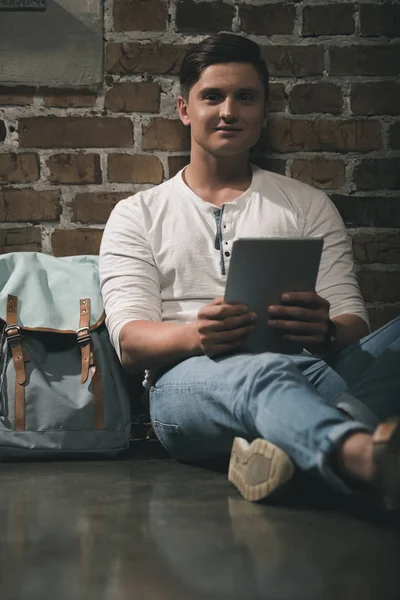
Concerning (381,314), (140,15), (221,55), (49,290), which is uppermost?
(140,15)

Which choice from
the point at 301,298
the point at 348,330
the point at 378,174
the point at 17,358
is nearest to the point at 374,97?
the point at 378,174

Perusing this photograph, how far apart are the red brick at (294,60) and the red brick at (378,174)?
31 cm

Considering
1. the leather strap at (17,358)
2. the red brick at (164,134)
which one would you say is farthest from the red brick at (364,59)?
the leather strap at (17,358)

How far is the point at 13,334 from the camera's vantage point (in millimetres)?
1929

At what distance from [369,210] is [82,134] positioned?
88 cm

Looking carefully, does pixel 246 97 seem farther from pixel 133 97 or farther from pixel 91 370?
pixel 91 370

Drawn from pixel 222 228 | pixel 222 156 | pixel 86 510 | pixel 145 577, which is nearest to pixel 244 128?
pixel 222 156

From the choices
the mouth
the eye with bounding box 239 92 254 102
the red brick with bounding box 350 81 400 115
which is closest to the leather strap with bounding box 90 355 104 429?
the mouth

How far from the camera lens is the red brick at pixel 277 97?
90.0 inches

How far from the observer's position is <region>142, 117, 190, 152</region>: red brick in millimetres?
2271

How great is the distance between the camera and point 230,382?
1541 millimetres

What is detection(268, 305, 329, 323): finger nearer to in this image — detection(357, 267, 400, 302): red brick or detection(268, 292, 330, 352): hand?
Answer: detection(268, 292, 330, 352): hand

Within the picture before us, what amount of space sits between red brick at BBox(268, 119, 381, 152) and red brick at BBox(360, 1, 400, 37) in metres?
0.26

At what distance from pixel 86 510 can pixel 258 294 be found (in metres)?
0.56
